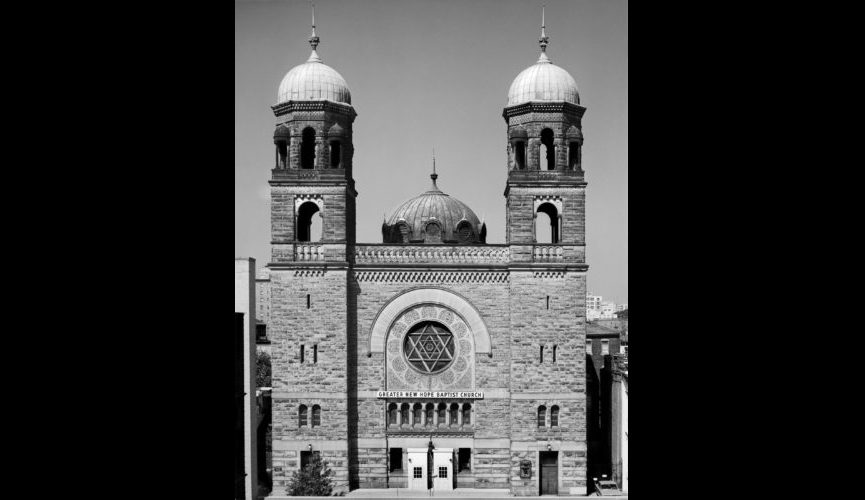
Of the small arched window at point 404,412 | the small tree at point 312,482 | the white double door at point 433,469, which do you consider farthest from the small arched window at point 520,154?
the small tree at point 312,482

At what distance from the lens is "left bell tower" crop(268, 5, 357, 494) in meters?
15.1

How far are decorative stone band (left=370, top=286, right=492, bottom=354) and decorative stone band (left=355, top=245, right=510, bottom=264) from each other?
0.76 metres

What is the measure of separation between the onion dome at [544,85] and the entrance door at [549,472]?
8713mm

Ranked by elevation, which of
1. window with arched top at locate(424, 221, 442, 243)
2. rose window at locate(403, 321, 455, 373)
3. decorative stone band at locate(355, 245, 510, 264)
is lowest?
rose window at locate(403, 321, 455, 373)

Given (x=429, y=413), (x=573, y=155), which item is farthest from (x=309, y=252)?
(x=573, y=155)

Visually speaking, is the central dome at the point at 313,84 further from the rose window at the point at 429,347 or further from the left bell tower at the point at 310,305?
the rose window at the point at 429,347

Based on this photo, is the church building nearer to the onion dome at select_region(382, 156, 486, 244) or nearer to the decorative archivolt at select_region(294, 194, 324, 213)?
the decorative archivolt at select_region(294, 194, 324, 213)

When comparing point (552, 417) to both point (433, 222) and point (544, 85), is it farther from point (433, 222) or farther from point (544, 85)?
point (544, 85)

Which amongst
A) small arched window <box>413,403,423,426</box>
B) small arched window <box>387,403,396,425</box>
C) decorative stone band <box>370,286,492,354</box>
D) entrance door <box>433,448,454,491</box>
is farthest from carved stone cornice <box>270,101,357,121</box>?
entrance door <box>433,448,454,491</box>

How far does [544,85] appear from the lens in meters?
15.5

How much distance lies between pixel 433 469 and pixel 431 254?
5.26m
